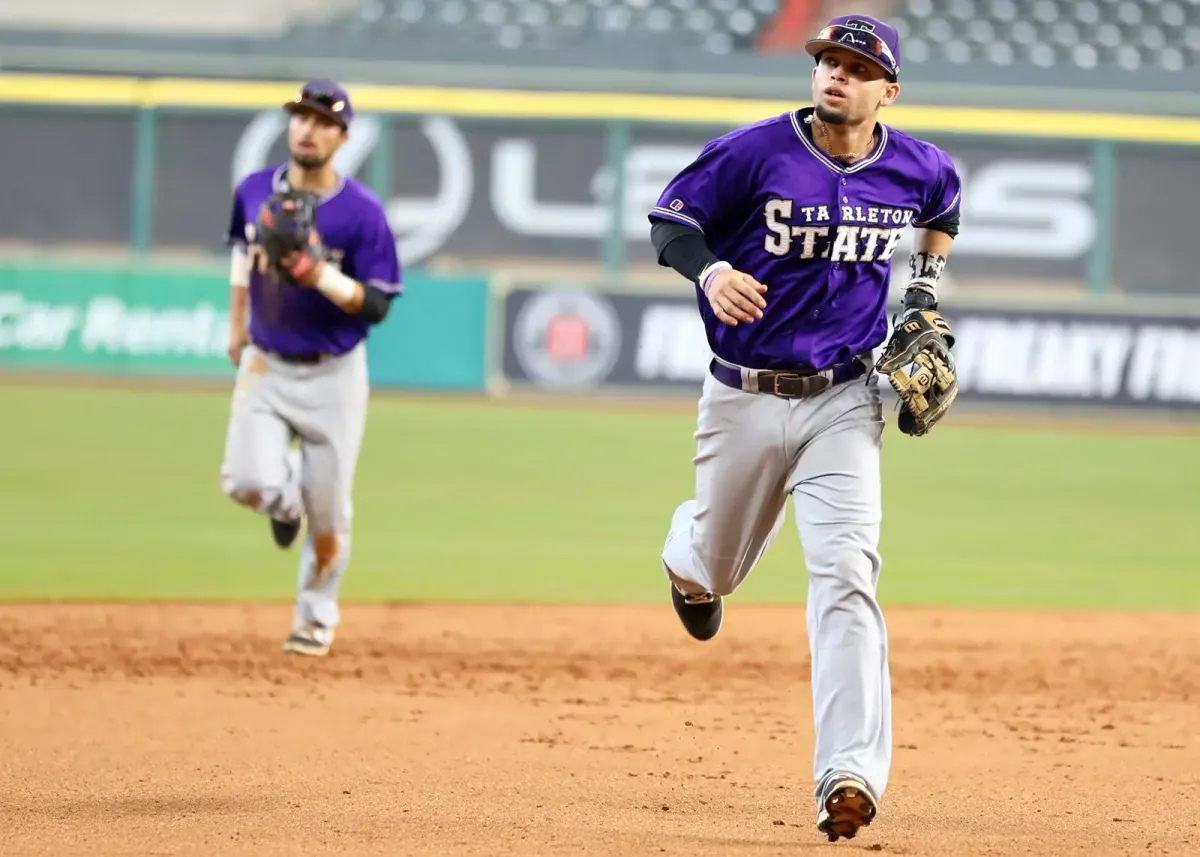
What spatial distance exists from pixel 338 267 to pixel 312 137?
50 centimetres

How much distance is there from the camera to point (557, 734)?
5590 mm

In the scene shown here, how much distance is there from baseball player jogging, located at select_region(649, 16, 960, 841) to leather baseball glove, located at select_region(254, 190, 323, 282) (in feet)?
6.59

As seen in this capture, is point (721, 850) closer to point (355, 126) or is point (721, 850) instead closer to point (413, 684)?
point (413, 684)

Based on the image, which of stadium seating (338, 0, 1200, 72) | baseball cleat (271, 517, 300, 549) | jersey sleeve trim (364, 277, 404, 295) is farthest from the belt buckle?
stadium seating (338, 0, 1200, 72)

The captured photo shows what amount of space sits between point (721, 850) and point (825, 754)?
0.33 m

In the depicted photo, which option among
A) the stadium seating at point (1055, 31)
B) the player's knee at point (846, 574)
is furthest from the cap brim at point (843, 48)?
the stadium seating at point (1055, 31)

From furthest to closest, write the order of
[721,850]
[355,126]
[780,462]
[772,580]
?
[355,126]
[772,580]
[780,462]
[721,850]

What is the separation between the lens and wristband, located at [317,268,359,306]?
20.7ft

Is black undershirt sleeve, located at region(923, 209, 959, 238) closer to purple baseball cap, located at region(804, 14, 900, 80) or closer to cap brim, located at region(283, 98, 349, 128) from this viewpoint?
purple baseball cap, located at region(804, 14, 900, 80)

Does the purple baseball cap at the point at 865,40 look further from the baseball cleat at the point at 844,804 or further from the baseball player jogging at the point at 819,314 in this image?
the baseball cleat at the point at 844,804

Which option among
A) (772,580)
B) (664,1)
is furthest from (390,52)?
(772,580)

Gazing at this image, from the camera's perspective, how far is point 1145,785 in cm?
508

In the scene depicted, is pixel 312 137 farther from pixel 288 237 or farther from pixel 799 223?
pixel 799 223

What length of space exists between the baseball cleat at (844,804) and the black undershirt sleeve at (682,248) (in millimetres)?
1270
